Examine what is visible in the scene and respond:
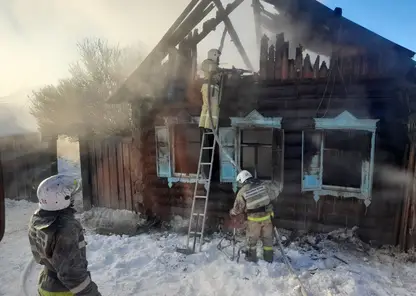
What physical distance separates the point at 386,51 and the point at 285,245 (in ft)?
14.1

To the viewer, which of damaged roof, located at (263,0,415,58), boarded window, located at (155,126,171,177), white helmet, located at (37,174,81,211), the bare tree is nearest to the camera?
white helmet, located at (37,174,81,211)

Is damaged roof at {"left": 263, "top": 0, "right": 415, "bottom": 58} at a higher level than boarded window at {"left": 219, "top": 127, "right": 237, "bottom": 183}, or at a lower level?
higher

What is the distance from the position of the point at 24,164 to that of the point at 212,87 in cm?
827

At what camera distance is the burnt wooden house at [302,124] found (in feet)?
18.4

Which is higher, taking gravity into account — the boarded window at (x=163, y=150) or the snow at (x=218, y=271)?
the boarded window at (x=163, y=150)

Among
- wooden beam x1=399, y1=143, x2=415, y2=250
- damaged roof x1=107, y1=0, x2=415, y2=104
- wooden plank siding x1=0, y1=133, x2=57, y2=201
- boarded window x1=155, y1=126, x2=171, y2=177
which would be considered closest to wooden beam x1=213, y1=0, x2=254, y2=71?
damaged roof x1=107, y1=0, x2=415, y2=104

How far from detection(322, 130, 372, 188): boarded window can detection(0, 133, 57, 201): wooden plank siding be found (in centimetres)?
948

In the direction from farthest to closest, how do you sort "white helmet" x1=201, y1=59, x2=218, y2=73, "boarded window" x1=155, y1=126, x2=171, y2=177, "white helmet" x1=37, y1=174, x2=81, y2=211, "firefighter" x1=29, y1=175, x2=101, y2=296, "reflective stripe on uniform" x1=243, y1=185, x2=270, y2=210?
"boarded window" x1=155, y1=126, x2=171, y2=177
"white helmet" x1=201, y1=59, x2=218, y2=73
"reflective stripe on uniform" x1=243, y1=185, x2=270, y2=210
"white helmet" x1=37, y1=174, x2=81, y2=211
"firefighter" x1=29, y1=175, x2=101, y2=296

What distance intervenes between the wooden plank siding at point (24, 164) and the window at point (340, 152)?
917cm

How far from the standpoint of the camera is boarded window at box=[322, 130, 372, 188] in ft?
19.5

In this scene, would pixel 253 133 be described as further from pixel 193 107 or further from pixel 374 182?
pixel 374 182

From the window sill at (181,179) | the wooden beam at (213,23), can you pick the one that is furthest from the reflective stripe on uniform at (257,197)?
the wooden beam at (213,23)

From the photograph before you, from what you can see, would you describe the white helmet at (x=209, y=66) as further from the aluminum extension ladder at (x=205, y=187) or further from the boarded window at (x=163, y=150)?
the boarded window at (x=163, y=150)

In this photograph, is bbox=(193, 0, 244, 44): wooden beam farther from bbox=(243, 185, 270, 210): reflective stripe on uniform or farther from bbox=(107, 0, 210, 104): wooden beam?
bbox=(243, 185, 270, 210): reflective stripe on uniform
